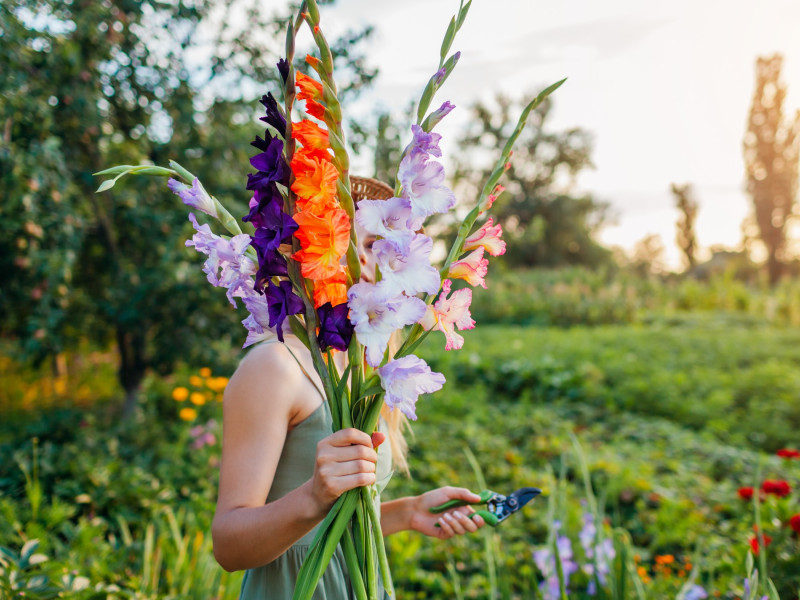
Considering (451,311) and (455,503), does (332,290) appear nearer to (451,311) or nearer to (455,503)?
A: (451,311)

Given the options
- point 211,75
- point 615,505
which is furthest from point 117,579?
point 211,75

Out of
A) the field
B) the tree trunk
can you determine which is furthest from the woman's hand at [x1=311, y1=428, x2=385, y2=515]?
the tree trunk

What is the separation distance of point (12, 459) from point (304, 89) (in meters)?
3.12

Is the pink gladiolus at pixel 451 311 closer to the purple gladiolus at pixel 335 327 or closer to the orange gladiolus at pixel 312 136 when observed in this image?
the purple gladiolus at pixel 335 327

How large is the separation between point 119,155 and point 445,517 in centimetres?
354

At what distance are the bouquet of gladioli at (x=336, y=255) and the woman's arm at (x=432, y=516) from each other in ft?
1.43

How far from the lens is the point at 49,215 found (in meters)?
3.14

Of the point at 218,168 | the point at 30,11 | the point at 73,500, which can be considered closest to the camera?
the point at 73,500

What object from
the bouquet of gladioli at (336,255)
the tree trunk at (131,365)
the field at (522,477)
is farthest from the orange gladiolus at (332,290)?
the tree trunk at (131,365)

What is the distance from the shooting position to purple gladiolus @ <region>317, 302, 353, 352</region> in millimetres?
768

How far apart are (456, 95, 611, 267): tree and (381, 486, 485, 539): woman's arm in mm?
29379

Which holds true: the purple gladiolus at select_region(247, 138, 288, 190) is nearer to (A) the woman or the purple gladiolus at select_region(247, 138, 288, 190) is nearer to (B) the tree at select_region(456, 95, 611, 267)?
(A) the woman

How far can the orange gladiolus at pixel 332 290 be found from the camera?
78 cm

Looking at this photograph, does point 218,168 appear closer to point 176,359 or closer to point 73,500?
point 176,359
